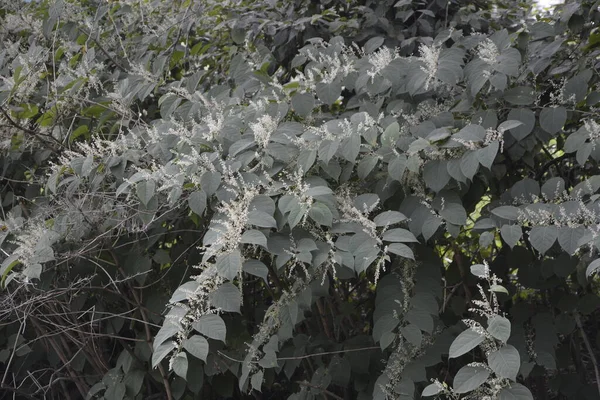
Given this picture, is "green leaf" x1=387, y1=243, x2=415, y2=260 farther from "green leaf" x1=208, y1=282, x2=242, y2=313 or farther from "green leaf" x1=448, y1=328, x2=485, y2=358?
"green leaf" x1=208, y1=282, x2=242, y2=313

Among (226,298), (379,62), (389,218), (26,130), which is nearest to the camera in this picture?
(226,298)

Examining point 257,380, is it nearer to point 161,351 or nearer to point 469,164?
point 161,351

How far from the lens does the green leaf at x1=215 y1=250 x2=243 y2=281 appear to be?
1.93m

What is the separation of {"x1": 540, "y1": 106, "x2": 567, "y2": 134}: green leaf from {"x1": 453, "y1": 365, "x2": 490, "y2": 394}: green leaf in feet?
3.05

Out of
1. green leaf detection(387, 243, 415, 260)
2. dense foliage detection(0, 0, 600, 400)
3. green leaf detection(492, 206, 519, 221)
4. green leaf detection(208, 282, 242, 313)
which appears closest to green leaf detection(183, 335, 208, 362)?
dense foliage detection(0, 0, 600, 400)

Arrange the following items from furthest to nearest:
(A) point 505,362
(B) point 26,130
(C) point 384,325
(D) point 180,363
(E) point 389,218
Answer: (B) point 26,130 < (C) point 384,325 < (E) point 389,218 < (D) point 180,363 < (A) point 505,362

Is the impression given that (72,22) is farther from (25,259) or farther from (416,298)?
(416,298)

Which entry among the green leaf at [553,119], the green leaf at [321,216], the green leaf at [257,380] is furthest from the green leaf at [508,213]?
the green leaf at [257,380]

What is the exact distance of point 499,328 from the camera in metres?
1.79

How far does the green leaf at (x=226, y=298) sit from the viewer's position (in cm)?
199

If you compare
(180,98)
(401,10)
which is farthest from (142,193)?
(401,10)

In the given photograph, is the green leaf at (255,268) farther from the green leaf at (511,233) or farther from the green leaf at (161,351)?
the green leaf at (511,233)

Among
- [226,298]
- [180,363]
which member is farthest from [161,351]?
[226,298]

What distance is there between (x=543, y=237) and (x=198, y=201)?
3.24 ft
